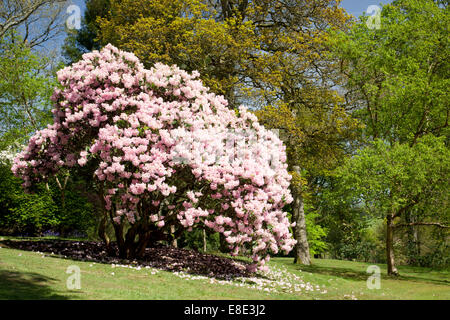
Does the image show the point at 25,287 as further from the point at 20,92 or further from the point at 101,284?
the point at 20,92

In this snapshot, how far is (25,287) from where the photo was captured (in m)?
7.03

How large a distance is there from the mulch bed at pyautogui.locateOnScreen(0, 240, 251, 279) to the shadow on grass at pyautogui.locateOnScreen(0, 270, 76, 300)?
3.49 m

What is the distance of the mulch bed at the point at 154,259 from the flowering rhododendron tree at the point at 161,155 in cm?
83

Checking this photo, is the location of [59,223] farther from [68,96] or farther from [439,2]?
[439,2]

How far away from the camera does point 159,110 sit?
10789mm

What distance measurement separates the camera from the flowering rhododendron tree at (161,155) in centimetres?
1009

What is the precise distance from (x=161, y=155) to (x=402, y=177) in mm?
11447

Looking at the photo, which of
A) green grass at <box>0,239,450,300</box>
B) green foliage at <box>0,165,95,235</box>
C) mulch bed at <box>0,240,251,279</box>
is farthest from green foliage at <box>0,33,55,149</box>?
green grass at <box>0,239,450,300</box>

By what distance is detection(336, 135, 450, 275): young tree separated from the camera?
669 inches

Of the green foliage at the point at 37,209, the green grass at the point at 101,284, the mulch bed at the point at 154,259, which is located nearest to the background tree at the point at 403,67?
the mulch bed at the point at 154,259

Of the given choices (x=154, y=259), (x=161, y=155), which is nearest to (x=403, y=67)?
(x=161, y=155)

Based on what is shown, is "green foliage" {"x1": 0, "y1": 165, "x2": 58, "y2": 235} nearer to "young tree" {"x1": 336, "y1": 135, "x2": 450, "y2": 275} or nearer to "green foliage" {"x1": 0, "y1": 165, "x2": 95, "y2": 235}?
"green foliage" {"x1": 0, "y1": 165, "x2": 95, "y2": 235}
